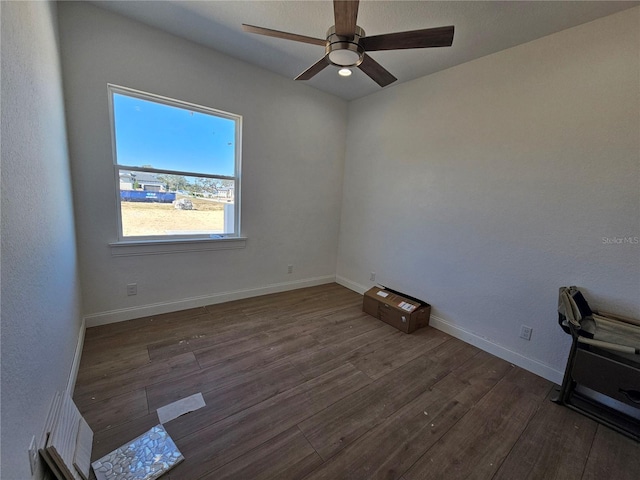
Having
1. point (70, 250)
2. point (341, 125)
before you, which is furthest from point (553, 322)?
point (70, 250)

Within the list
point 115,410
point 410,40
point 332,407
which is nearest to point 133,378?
point 115,410

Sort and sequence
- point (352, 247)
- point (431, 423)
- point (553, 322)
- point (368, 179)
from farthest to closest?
Result: 1. point (352, 247)
2. point (368, 179)
3. point (553, 322)
4. point (431, 423)

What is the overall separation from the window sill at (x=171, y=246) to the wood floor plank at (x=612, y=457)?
338 cm

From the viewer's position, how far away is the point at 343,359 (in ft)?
7.68

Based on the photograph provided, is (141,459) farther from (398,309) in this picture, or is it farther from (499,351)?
(499,351)

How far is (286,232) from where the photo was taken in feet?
12.2

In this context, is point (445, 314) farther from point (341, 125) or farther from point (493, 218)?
point (341, 125)

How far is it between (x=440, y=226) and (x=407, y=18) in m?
1.93

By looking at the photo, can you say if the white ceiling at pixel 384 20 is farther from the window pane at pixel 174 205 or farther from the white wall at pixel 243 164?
the window pane at pixel 174 205

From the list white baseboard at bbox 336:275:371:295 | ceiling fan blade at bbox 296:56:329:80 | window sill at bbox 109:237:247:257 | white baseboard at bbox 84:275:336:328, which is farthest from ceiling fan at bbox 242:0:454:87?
white baseboard at bbox 336:275:371:295

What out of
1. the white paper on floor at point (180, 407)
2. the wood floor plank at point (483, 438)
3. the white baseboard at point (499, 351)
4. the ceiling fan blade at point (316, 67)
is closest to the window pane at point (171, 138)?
the ceiling fan blade at point (316, 67)

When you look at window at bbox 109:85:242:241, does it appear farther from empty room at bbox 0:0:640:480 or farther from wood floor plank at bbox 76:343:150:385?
wood floor plank at bbox 76:343:150:385

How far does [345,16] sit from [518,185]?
2.02 metres

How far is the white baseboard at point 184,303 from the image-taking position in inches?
103
